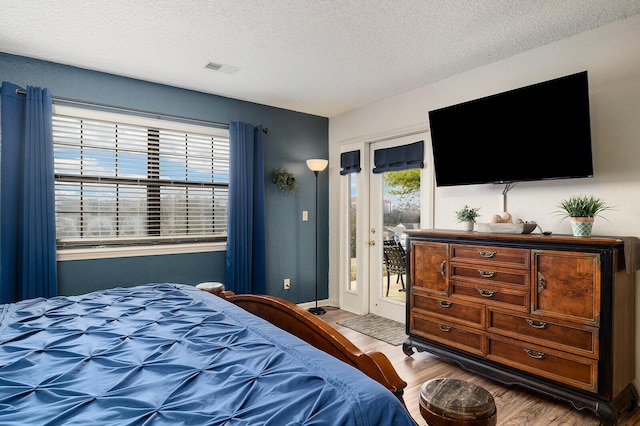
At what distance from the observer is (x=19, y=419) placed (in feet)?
2.96

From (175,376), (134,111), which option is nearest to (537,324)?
(175,376)

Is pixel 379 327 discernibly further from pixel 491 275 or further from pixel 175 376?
pixel 175 376

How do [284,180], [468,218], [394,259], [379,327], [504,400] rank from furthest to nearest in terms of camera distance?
1. [284,180]
2. [394,259]
3. [379,327]
4. [468,218]
5. [504,400]

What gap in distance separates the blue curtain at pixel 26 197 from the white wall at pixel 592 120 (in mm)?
3416

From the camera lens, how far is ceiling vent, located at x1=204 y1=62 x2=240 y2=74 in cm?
323

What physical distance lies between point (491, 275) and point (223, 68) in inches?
109

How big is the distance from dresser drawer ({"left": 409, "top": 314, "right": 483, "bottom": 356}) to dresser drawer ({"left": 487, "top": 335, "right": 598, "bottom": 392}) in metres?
0.10

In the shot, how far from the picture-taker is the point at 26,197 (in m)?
2.95

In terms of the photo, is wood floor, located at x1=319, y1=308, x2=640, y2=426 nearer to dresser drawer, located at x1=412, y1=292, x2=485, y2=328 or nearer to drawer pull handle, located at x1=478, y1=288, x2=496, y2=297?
dresser drawer, located at x1=412, y1=292, x2=485, y2=328

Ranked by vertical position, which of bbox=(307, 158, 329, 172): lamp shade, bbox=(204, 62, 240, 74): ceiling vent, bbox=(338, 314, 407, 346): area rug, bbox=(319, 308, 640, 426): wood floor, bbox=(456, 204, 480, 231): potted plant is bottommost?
bbox=(319, 308, 640, 426): wood floor

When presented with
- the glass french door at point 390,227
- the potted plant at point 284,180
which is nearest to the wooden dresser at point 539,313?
the glass french door at point 390,227

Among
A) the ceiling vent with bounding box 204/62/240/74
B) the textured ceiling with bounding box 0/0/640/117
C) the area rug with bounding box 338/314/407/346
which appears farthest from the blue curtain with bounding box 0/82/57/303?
the area rug with bounding box 338/314/407/346

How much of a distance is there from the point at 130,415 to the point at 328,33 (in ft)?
8.37

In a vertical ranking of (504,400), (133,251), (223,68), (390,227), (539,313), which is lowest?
(504,400)
